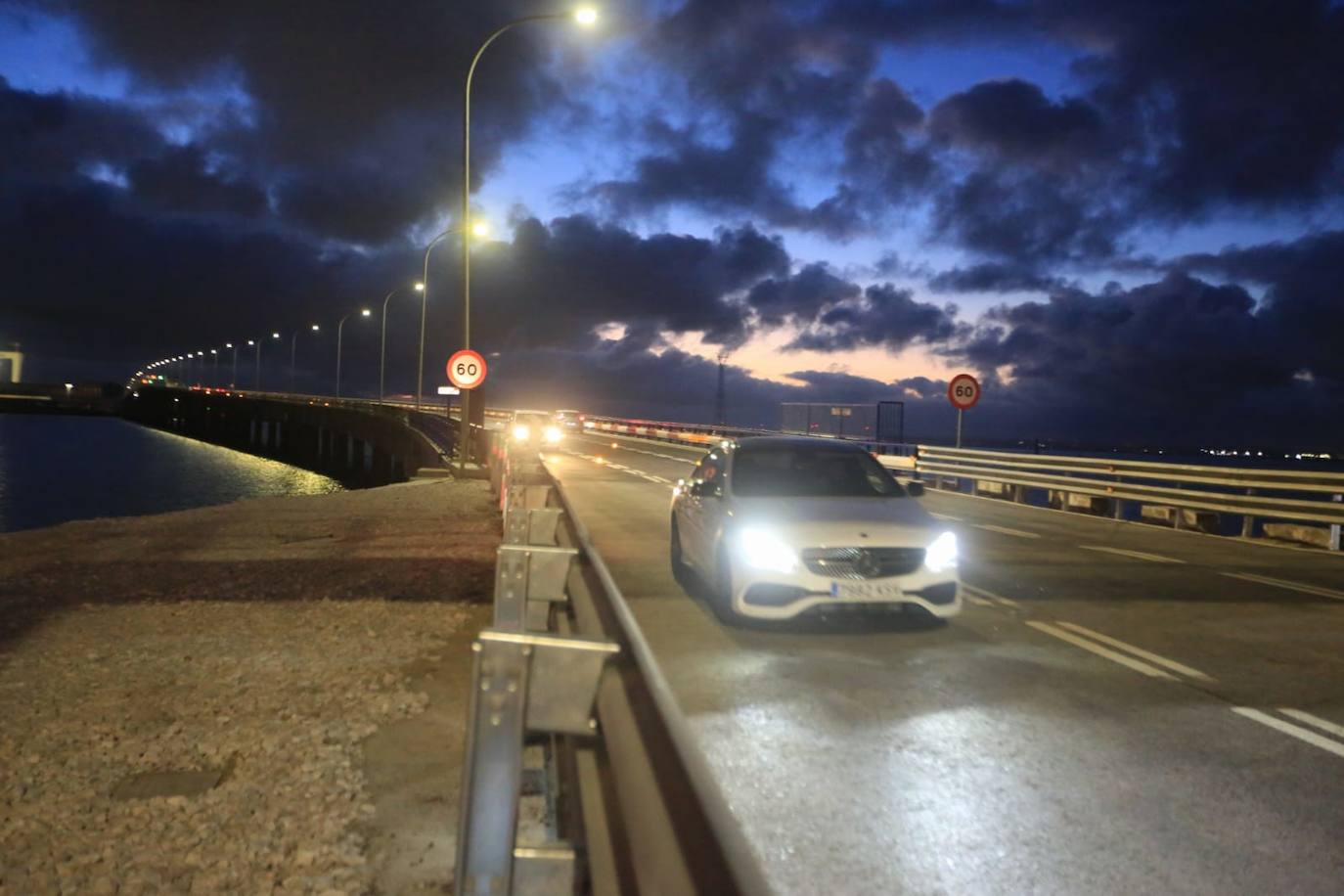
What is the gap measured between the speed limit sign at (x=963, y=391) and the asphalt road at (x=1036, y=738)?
16.0 m

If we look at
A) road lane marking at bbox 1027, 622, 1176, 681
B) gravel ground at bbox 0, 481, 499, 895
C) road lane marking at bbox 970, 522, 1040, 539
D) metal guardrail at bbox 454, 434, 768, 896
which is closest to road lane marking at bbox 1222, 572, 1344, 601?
road lane marking at bbox 1027, 622, 1176, 681

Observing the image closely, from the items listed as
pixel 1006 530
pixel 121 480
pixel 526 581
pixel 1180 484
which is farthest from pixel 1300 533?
pixel 121 480

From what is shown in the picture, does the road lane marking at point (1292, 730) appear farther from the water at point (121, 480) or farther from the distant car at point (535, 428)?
the water at point (121, 480)

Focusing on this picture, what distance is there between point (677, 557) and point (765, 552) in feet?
9.99

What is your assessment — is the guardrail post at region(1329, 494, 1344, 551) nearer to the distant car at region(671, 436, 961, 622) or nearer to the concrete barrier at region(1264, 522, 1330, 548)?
the concrete barrier at region(1264, 522, 1330, 548)

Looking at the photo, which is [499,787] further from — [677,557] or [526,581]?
[677,557]

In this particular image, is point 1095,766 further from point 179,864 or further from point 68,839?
point 68,839

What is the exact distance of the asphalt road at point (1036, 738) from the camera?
4.07 metres

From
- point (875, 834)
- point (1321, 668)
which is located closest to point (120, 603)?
point (875, 834)

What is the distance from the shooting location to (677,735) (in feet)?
7.69

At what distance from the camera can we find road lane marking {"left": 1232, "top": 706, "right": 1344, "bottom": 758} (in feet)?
18.3

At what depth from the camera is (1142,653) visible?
25.8 ft

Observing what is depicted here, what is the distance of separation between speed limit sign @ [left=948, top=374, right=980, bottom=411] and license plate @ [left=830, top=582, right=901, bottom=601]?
1985 cm

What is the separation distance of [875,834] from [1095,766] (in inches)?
59.2
